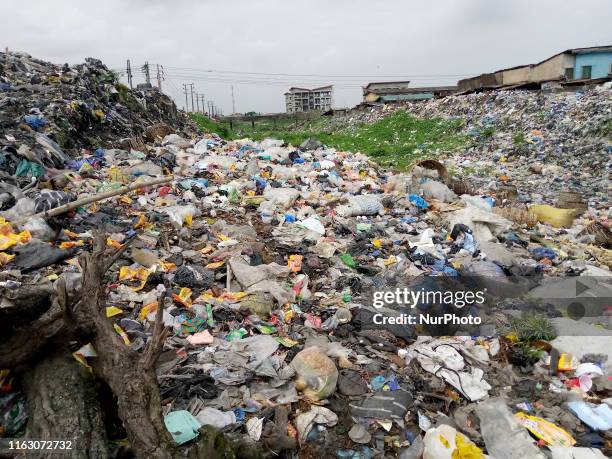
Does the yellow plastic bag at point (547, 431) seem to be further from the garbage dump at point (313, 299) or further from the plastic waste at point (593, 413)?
the plastic waste at point (593, 413)

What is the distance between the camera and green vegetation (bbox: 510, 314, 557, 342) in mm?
3205

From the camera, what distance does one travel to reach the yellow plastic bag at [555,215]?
6.20 meters

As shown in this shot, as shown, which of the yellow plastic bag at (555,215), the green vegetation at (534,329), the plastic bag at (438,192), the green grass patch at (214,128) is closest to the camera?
Result: the green vegetation at (534,329)

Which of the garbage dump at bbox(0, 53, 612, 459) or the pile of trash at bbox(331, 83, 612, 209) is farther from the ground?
the pile of trash at bbox(331, 83, 612, 209)

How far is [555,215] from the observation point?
628 cm

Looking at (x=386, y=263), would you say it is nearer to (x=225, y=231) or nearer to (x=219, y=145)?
(x=225, y=231)

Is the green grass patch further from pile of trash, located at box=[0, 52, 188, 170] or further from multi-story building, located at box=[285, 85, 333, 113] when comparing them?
multi-story building, located at box=[285, 85, 333, 113]

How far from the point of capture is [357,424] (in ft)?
7.95

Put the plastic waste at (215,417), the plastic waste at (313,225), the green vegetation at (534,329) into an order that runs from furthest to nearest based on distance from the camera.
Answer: the plastic waste at (313,225)
the green vegetation at (534,329)
the plastic waste at (215,417)

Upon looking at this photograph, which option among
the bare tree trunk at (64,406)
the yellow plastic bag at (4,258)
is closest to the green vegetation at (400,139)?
the yellow plastic bag at (4,258)

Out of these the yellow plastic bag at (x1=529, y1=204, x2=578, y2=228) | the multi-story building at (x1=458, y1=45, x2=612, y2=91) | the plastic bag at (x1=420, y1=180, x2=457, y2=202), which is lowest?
the yellow plastic bag at (x1=529, y1=204, x2=578, y2=228)

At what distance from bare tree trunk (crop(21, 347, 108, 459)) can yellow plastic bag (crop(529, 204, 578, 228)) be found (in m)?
6.41

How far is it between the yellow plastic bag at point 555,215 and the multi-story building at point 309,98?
140ft

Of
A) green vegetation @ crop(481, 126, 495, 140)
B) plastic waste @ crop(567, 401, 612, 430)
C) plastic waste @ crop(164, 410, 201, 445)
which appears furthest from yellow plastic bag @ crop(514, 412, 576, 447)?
green vegetation @ crop(481, 126, 495, 140)
